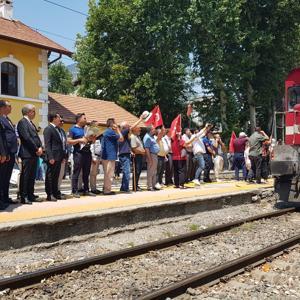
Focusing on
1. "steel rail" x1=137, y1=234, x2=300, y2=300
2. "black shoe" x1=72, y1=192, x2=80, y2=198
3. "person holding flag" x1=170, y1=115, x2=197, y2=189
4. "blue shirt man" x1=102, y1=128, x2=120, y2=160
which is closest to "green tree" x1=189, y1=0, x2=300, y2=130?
"person holding flag" x1=170, y1=115, x2=197, y2=189

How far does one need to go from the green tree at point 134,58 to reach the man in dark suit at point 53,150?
72.5 ft

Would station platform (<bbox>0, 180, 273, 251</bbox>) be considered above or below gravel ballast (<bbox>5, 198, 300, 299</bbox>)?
above

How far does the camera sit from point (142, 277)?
5.87 meters

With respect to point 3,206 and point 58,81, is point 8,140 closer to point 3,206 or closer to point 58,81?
point 3,206

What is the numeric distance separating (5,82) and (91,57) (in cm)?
1355

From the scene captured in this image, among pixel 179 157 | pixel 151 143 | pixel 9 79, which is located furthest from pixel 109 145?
pixel 9 79

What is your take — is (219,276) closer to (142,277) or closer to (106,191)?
(142,277)

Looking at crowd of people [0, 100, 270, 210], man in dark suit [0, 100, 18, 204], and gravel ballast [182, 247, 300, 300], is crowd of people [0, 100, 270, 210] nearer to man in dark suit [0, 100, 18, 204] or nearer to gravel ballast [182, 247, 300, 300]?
man in dark suit [0, 100, 18, 204]

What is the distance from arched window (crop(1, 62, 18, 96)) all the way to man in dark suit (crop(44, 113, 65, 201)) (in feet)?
43.8

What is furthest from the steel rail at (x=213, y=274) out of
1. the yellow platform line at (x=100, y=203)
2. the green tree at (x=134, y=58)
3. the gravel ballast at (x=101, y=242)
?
the green tree at (x=134, y=58)

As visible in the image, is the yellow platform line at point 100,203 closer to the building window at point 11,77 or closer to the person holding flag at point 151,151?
the person holding flag at point 151,151

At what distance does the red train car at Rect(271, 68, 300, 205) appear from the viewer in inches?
424

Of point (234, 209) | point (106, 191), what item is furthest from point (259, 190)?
point (106, 191)

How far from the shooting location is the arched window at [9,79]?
21.8 m
